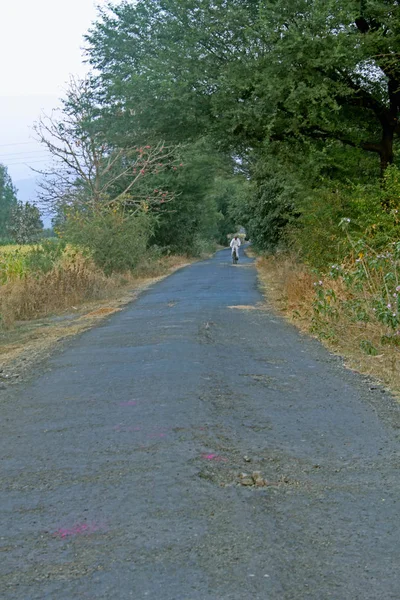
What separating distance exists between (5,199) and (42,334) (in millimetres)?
117298

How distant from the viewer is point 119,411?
7.36m

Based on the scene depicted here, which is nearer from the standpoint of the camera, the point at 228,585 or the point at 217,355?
the point at 228,585

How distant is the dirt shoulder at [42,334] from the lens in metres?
10.9

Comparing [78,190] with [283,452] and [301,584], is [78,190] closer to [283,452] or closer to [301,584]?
[283,452]

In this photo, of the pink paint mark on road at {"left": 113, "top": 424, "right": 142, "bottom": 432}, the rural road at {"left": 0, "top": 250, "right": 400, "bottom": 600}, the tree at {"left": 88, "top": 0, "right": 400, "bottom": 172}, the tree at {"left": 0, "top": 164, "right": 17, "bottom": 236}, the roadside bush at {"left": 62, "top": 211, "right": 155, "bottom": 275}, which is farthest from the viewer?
the tree at {"left": 0, "top": 164, "right": 17, "bottom": 236}

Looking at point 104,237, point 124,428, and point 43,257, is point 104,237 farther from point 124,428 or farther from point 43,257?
point 124,428

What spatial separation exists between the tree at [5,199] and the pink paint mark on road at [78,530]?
121149mm

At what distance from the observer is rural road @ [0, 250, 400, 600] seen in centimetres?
379

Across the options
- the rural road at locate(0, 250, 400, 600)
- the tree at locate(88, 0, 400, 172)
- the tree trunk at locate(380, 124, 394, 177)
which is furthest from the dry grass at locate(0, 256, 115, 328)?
the tree trunk at locate(380, 124, 394, 177)

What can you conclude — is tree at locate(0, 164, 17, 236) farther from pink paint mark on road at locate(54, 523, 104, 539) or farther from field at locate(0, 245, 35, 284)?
pink paint mark on road at locate(54, 523, 104, 539)

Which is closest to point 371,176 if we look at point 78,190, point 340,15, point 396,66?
point 396,66

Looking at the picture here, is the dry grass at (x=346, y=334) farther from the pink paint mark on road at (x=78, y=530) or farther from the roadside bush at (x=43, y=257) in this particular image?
the roadside bush at (x=43, y=257)

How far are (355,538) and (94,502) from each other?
5.31ft

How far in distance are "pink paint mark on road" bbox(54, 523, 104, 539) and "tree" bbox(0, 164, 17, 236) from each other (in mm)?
121149
